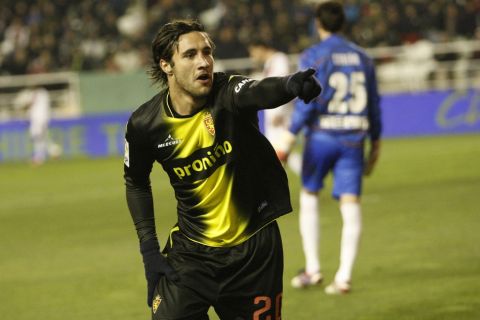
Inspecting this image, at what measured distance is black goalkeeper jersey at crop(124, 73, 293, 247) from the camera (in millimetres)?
4449

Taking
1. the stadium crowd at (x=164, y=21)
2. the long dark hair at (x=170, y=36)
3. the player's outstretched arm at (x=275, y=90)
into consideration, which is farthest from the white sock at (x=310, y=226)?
the stadium crowd at (x=164, y=21)

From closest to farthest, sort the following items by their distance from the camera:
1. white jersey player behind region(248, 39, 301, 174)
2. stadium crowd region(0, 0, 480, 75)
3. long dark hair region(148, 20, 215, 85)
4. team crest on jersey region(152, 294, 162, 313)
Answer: long dark hair region(148, 20, 215, 85) < team crest on jersey region(152, 294, 162, 313) < white jersey player behind region(248, 39, 301, 174) < stadium crowd region(0, 0, 480, 75)

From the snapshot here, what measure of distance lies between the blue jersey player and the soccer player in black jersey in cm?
315

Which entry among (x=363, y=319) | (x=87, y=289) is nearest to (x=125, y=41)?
(x=87, y=289)

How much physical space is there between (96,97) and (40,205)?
10.6 meters

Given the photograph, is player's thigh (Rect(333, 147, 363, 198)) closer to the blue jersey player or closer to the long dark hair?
the blue jersey player

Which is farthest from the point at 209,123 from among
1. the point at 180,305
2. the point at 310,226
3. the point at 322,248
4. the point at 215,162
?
the point at 322,248

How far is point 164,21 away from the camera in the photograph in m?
26.7

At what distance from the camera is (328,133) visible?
25.6 feet

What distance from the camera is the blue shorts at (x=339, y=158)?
25.4 feet

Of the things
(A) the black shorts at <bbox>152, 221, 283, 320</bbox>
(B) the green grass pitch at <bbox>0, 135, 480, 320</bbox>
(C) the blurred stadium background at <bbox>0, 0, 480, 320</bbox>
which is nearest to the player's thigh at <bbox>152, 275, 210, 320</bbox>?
(A) the black shorts at <bbox>152, 221, 283, 320</bbox>

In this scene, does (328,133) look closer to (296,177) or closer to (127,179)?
(127,179)

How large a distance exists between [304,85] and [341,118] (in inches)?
157

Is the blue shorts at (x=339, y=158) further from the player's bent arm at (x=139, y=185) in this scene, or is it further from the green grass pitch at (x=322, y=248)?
the player's bent arm at (x=139, y=185)
